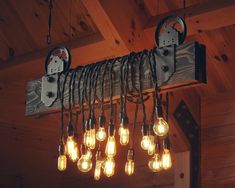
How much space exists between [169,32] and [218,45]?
51.6 inches

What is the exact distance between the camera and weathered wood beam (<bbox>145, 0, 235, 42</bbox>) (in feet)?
12.9

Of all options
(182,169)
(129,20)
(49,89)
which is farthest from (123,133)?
(182,169)

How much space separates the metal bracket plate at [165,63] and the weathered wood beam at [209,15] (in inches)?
36.7

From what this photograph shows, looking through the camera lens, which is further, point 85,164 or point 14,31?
point 14,31

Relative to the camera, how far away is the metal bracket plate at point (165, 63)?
10.0ft

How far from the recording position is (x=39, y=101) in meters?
3.52

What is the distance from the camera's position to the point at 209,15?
13.2 ft

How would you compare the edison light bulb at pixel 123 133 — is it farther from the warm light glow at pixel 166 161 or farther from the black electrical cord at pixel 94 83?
the warm light glow at pixel 166 161

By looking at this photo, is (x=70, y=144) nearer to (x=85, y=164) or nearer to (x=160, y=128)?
(x=85, y=164)

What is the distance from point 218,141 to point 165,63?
1.73m

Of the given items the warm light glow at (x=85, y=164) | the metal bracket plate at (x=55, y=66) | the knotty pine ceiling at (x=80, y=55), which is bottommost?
the warm light glow at (x=85, y=164)

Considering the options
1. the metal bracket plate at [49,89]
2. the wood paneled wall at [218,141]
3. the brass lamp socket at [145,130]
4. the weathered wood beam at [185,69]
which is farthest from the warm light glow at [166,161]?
the wood paneled wall at [218,141]

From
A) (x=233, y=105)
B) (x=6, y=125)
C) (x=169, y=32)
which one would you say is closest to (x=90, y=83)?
(x=169, y=32)

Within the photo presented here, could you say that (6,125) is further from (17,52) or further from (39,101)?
(39,101)
